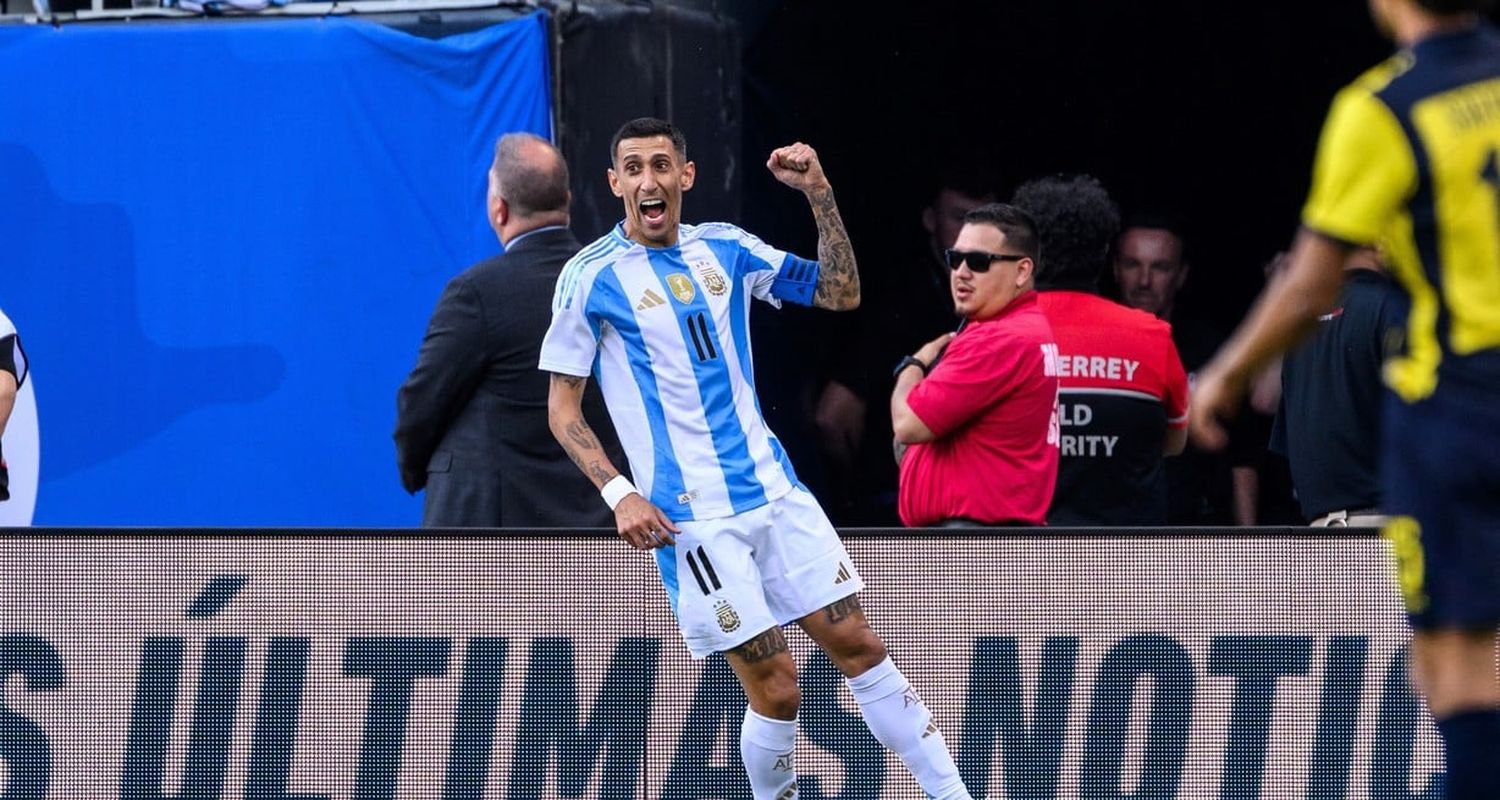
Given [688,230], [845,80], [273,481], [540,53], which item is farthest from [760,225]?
[688,230]

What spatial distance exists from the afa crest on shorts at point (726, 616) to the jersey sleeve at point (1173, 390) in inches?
73.6

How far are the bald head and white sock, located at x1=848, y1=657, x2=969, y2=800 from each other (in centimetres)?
204

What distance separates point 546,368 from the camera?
20.0 feet

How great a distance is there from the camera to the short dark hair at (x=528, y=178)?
23.3 feet

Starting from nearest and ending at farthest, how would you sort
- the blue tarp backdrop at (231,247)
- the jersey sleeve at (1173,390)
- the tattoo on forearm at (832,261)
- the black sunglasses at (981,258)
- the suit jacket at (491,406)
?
1. the tattoo on forearm at (832,261)
2. the black sunglasses at (981,258)
3. the suit jacket at (491,406)
4. the jersey sleeve at (1173,390)
5. the blue tarp backdrop at (231,247)

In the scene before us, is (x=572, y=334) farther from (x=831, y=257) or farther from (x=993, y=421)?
(x=993, y=421)

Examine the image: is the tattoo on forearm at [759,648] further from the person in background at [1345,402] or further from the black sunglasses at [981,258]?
the person in background at [1345,402]

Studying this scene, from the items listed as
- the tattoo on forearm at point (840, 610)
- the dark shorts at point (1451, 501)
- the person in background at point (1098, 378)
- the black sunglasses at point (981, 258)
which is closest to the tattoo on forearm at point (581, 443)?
the tattoo on forearm at point (840, 610)

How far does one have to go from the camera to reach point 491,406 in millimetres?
7055

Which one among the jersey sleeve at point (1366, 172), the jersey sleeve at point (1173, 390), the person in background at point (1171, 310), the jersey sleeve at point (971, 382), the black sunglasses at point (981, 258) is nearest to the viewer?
the jersey sleeve at point (1366, 172)

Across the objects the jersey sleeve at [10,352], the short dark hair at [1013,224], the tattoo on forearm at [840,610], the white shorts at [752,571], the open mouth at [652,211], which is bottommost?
the tattoo on forearm at [840,610]

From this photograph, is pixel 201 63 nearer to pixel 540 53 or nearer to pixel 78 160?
pixel 78 160

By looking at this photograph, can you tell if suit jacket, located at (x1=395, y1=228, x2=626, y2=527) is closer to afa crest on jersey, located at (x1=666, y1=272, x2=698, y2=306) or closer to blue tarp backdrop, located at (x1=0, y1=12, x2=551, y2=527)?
afa crest on jersey, located at (x1=666, y1=272, x2=698, y2=306)

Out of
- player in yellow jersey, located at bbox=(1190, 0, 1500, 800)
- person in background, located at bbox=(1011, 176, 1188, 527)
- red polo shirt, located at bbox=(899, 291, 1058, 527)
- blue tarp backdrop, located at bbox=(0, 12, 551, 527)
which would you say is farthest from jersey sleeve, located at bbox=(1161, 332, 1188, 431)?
player in yellow jersey, located at bbox=(1190, 0, 1500, 800)
